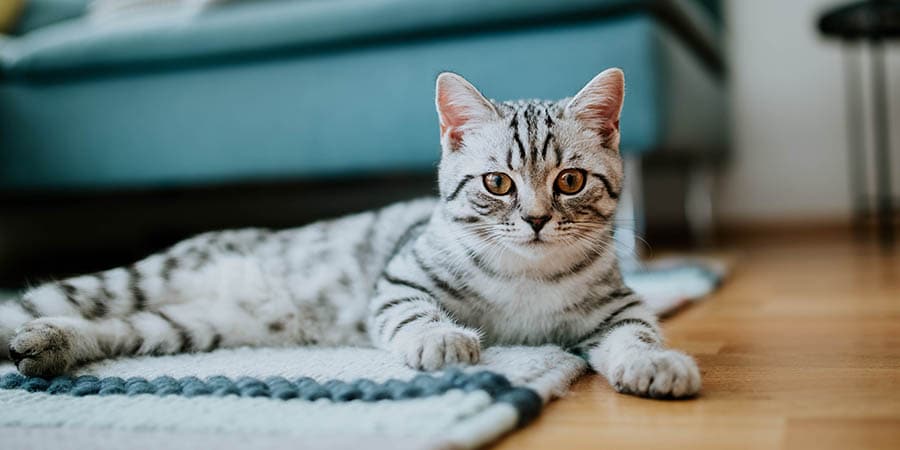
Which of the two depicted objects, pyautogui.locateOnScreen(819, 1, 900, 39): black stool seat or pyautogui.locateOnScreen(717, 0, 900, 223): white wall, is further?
pyautogui.locateOnScreen(717, 0, 900, 223): white wall

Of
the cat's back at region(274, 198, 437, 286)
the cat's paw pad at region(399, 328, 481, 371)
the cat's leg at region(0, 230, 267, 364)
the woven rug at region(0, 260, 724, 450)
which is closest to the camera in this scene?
the woven rug at region(0, 260, 724, 450)

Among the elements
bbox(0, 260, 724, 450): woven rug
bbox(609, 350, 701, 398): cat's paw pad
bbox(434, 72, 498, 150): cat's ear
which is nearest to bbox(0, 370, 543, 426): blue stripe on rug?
bbox(0, 260, 724, 450): woven rug

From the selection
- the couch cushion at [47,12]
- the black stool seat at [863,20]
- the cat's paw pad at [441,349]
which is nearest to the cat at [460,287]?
the cat's paw pad at [441,349]

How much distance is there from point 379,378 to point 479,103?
427 millimetres

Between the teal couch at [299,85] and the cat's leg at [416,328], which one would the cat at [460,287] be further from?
the teal couch at [299,85]

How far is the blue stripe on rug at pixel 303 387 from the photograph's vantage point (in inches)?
34.7

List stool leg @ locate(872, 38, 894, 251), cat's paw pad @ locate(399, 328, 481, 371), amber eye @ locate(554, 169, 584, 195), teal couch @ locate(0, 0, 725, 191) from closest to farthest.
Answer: cat's paw pad @ locate(399, 328, 481, 371), amber eye @ locate(554, 169, 584, 195), teal couch @ locate(0, 0, 725, 191), stool leg @ locate(872, 38, 894, 251)

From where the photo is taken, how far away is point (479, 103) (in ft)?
3.90

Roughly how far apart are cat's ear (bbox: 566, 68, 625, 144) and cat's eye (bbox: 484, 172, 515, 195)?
14 cm

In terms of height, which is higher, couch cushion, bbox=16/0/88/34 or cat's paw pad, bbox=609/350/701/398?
couch cushion, bbox=16/0/88/34

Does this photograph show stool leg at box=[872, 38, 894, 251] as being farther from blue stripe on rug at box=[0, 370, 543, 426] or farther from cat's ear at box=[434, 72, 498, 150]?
blue stripe on rug at box=[0, 370, 543, 426]

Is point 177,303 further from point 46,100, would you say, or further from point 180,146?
point 46,100

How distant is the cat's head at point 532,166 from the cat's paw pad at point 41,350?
56 centimetres

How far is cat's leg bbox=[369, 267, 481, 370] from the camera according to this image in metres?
1.01
